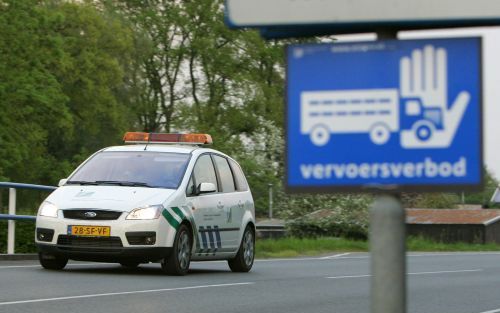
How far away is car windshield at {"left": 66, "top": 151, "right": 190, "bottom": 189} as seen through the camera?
53.3 feet

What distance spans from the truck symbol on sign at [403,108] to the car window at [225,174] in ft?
46.8

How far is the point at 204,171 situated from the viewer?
1717cm

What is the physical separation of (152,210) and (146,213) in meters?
0.08

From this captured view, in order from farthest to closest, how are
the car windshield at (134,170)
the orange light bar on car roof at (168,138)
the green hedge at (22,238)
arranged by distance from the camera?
1. the green hedge at (22,238)
2. the orange light bar on car roof at (168,138)
3. the car windshield at (134,170)

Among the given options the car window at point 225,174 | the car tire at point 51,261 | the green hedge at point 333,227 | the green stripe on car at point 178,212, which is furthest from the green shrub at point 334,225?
the green stripe on car at point 178,212

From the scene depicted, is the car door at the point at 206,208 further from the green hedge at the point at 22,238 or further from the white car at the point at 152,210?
the green hedge at the point at 22,238

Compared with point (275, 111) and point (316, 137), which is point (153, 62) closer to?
point (275, 111)

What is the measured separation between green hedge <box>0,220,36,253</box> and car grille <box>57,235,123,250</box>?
4.74 metres

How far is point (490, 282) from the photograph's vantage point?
60.0 feet

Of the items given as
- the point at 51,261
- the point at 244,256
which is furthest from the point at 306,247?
the point at 51,261

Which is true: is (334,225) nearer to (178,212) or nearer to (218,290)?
(178,212)

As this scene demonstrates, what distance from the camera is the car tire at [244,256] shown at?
17750mm

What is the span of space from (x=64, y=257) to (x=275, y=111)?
5503cm

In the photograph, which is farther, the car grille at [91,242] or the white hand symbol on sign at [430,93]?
the car grille at [91,242]
